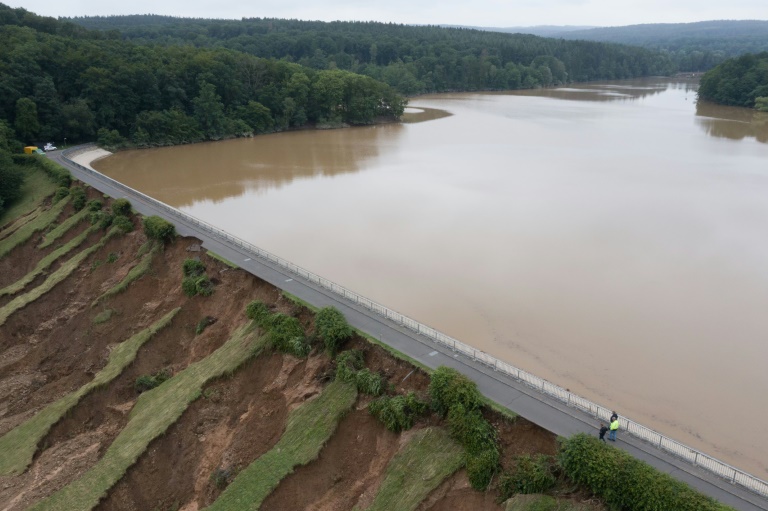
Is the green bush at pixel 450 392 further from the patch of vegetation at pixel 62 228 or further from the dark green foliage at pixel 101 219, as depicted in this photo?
the patch of vegetation at pixel 62 228

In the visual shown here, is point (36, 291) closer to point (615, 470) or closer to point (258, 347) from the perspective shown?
point (258, 347)

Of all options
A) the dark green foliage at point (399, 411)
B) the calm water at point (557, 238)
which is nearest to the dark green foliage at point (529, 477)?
the dark green foliage at point (399, 411)

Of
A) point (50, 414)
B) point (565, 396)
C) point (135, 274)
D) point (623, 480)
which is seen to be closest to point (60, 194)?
point (135, 274)

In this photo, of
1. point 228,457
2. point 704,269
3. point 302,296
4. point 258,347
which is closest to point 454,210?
point 704,269

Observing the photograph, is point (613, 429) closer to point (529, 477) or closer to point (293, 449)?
point (529, 477)

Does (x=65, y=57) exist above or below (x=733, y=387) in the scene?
above

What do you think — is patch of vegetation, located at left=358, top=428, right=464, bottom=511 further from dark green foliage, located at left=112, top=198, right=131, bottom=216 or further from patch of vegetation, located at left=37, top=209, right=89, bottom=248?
patch of vegetation, located at left=37, top=209, right=89, bottom=248
